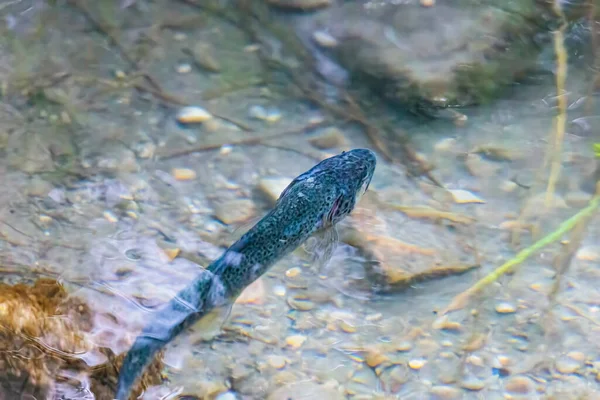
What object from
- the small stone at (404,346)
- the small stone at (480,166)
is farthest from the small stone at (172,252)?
the small stone at (480,166)

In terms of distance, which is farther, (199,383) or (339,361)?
(339,361)

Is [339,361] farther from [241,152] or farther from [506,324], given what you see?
[241,152]

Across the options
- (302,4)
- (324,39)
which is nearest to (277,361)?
(324,39)

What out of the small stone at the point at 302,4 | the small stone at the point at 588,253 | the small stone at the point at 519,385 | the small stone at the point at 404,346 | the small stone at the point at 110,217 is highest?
the small stone at the point at 302,4

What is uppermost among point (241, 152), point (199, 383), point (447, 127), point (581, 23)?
point (581, 23)

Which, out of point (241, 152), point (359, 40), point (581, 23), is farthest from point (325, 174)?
point (581, 23)

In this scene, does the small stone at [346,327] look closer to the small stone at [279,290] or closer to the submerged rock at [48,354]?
the small stone at [279,290]

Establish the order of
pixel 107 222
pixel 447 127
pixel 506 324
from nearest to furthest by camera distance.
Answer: pixel 506 324, pixel 107 222, pixel 447 127

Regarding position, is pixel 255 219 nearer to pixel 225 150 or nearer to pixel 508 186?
pixel 225 150
